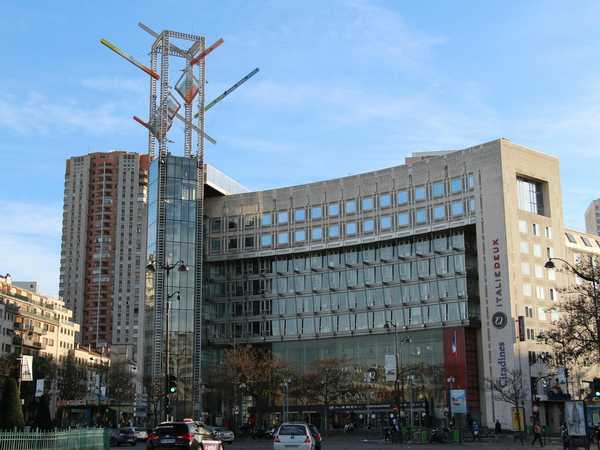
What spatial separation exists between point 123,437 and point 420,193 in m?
55.9

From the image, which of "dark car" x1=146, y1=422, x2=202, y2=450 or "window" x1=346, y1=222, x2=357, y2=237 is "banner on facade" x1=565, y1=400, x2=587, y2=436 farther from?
"window" x1=346, y1=222, x2=357, y2=237

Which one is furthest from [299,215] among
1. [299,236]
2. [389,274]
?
[389,274]

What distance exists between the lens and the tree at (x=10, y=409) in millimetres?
31741

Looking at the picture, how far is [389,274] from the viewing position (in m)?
110

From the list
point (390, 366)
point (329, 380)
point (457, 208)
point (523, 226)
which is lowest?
point (329, 380)

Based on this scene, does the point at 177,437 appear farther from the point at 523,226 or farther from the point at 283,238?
the point at 283,238

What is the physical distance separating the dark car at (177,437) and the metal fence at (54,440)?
260 centimetres

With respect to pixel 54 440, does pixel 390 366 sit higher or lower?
higher

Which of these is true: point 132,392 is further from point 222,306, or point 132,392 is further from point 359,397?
point 359,397

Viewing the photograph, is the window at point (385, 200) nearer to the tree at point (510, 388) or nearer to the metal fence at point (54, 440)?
the tree at point (510, 388)

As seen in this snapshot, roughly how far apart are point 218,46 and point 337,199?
120ft

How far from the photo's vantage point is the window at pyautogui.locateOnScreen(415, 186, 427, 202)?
107 m

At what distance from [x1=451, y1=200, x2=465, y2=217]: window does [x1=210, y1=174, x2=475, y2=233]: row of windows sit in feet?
4.61

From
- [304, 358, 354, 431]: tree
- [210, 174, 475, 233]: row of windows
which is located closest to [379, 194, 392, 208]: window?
[210, 174, 475, 233]: row of windows
